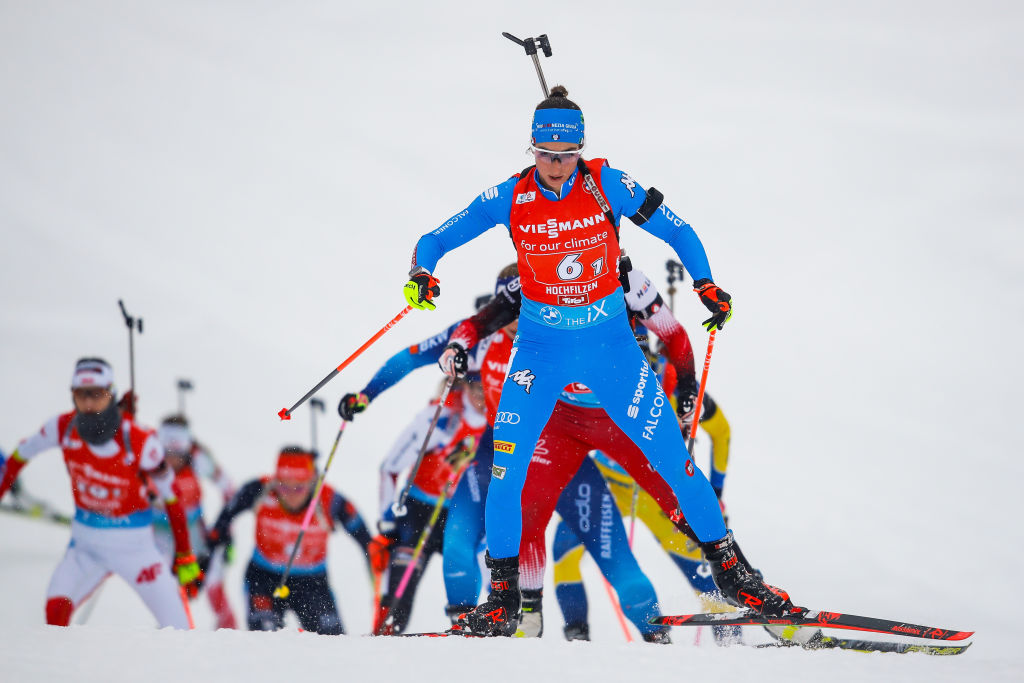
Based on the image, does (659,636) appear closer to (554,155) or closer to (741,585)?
(741,585)

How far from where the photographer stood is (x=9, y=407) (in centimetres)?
1922

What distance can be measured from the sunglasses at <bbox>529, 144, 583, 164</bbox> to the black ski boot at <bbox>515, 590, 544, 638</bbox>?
2499 mm

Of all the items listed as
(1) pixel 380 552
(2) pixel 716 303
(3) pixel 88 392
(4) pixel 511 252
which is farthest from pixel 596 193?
(4) pixel 511 252

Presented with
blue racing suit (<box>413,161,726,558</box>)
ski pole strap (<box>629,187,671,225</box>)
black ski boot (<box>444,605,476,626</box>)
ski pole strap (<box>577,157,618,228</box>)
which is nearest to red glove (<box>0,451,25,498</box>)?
black ski boot (<box>444,605,476,626</box>)

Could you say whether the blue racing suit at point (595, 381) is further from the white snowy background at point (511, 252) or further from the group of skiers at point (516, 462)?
the white snowy background at point (511, 252)

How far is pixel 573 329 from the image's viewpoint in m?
5.13

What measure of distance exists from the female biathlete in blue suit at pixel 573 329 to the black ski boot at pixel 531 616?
1.03 feet

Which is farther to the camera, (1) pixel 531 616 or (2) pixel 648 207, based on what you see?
(1) pixel 531 616

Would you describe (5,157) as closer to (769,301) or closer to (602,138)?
(602,138)

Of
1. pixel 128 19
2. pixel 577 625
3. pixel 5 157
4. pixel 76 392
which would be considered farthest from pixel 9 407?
pixel 128 19

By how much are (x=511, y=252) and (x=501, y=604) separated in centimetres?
2648

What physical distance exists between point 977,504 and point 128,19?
2105 inches

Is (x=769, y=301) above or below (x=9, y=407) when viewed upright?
above

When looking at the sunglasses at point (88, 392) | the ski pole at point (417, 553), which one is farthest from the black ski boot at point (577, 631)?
the sunglasses at point (88, 392)
